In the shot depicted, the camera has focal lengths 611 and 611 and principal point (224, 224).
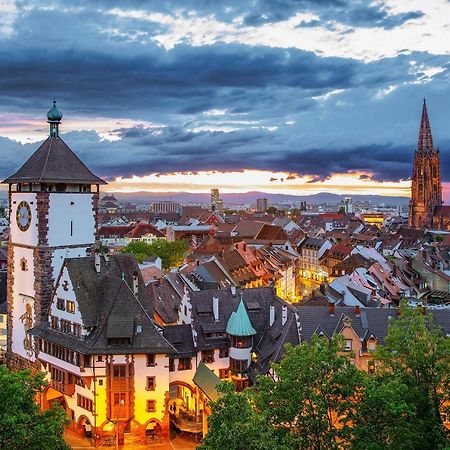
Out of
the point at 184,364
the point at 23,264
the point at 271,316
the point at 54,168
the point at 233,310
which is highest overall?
the point at 54,168

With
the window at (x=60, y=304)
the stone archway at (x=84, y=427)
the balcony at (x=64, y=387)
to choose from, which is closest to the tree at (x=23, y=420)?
the stone archway at (x=84, y=427)

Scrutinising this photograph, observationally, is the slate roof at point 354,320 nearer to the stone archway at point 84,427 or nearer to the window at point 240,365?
the window at point 240,365

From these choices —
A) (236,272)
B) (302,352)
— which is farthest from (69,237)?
(236,272)

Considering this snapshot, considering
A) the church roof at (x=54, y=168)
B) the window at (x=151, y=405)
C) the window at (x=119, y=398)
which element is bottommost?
the window at (x=151, y=405)

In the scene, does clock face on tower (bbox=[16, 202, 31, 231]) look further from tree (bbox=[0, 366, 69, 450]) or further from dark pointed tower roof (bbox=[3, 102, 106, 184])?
tree (bbox=[0, 366, 69, 450])

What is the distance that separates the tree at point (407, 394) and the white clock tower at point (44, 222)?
118ft

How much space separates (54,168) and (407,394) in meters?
41.7

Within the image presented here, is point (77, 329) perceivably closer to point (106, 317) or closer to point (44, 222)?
point (106, 317)

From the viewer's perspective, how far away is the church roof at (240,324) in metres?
63.0

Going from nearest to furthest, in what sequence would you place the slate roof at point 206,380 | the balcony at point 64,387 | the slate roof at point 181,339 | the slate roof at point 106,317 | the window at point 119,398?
the slate roof at point 206,380, the slate roof at point 106,317, the window at point 119,398, the balcony at point 64,387, the slate roof at point 181,339

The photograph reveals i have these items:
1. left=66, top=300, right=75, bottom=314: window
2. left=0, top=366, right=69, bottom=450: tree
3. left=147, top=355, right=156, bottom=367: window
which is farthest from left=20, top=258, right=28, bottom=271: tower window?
left=0, top=366, right=69, bottom=450: tree

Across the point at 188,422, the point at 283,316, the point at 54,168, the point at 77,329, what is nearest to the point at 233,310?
the point at 283,316

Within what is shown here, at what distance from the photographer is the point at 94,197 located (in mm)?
66438

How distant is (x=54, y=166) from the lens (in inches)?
2484
